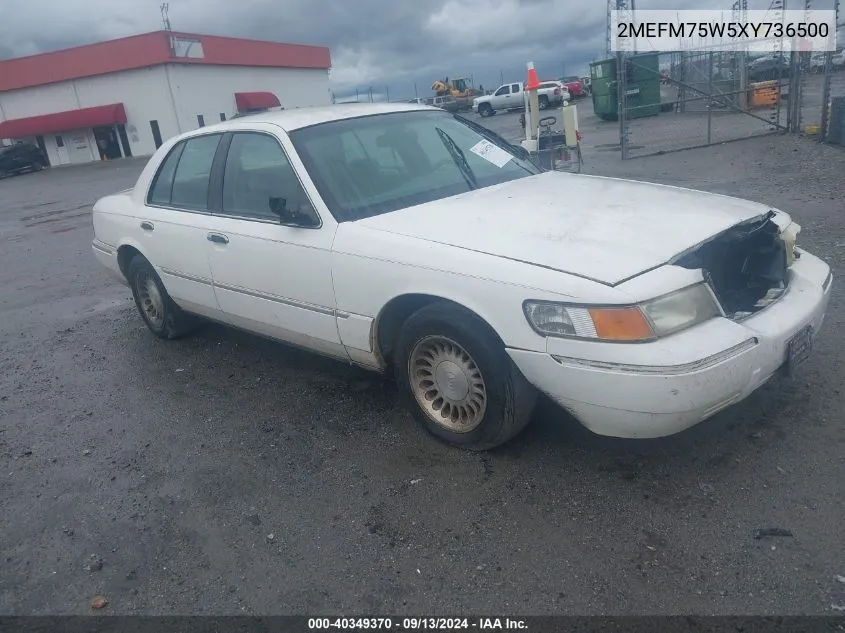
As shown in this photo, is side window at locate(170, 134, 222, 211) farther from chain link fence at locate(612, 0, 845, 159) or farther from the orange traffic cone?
chain link fence at locate(612, 0, 845, 159)

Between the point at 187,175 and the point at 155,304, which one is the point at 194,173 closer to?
the point at 187,175

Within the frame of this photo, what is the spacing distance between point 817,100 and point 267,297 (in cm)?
2216

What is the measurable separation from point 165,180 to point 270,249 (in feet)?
5.38

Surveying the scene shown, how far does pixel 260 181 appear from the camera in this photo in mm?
4215

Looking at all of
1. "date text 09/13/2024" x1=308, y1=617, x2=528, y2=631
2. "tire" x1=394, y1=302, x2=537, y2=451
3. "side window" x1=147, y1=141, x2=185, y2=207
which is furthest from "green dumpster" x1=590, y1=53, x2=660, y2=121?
"date text 09/13/2024" x1=308, y1=617, x2=528, y2=631

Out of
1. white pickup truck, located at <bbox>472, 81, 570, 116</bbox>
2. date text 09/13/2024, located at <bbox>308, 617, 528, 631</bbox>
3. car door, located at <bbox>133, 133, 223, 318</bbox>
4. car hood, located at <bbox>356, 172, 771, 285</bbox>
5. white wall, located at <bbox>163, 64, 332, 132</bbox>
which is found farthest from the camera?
white wall, located at <bbox>163, 64, 332, 132</bbox>

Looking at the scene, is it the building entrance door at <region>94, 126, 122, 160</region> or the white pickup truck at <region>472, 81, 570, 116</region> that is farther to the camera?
the building entrance door at <region>94, 126, 122, 160</region>

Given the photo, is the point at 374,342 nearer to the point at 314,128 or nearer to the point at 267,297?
the point at 267,297

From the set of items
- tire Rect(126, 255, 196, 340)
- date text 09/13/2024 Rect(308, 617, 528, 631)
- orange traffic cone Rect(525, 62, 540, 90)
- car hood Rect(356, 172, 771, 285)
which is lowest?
date text 09/13/2024 Rect(308, 617, 528, 631)

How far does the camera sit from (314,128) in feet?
13.6

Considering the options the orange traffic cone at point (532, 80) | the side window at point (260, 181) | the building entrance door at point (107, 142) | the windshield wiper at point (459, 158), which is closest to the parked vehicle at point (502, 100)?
the building entrance door at point (107, 142)

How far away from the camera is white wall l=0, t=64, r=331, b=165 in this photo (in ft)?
129

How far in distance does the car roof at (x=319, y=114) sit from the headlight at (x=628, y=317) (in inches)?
82.5

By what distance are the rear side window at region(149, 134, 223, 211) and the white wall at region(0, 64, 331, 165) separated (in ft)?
116
